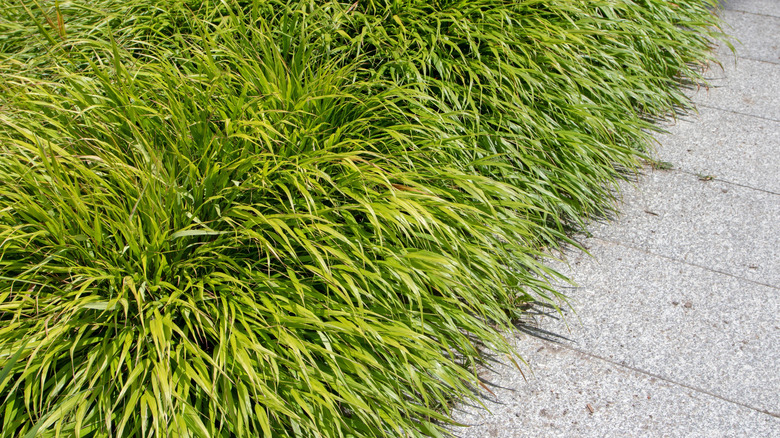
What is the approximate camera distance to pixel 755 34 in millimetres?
5020

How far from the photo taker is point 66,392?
1.71 metres

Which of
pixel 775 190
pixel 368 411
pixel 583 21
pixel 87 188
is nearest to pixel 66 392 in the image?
pixel 87 188

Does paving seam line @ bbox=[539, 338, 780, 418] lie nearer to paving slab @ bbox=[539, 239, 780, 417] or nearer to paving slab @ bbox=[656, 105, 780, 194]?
paving slab @ bbox=[539, 239, 780, 417]

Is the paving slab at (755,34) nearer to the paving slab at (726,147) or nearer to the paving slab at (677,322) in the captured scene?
the paving slab at (726,147)

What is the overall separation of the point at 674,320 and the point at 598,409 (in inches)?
23.5

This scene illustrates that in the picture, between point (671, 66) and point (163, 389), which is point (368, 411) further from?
point (671, 66)

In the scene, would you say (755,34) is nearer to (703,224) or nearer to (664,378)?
(703,224)

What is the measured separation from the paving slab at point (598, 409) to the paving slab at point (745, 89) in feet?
8.05

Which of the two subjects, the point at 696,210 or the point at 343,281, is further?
the point at 696,210

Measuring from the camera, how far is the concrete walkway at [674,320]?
217 cm

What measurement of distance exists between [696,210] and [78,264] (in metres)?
2.77

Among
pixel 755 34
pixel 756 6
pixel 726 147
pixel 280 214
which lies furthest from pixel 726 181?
pixel 756 6

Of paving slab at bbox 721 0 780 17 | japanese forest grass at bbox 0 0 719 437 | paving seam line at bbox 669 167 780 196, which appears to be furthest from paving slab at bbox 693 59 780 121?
japanese forest grass at bbox 0 0 719 437

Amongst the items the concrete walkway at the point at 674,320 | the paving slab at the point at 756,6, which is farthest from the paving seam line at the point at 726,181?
the paving slab at the point at 756,6
